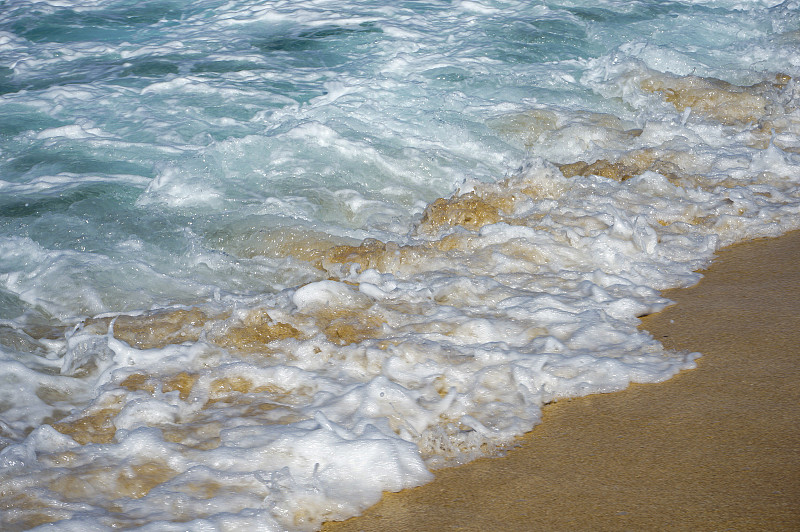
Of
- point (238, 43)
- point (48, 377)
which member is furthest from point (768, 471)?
point (238, 43)

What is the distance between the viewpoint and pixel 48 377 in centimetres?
332

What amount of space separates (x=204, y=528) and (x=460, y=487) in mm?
822

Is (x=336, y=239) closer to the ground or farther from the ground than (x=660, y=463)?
closer to the ground

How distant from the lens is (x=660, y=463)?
92.9 inches

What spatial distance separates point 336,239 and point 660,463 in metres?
2.83

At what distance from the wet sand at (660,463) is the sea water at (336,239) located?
4.6 inches

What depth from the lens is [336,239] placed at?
4.75 meters

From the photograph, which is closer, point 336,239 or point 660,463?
point 660,463

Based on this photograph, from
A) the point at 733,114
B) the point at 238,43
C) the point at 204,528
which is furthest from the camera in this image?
the point at 238,43

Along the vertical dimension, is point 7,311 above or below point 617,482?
below

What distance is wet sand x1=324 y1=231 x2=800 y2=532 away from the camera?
2.15m

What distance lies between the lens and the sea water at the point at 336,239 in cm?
261

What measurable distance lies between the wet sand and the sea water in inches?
4.6

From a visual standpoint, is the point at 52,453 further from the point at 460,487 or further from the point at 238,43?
the point at 238,43
